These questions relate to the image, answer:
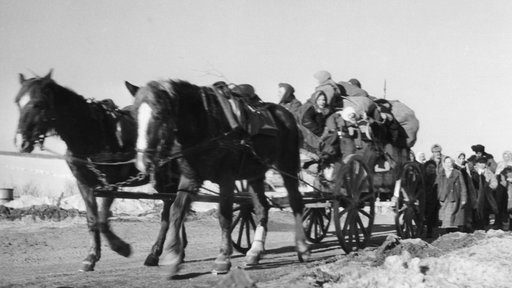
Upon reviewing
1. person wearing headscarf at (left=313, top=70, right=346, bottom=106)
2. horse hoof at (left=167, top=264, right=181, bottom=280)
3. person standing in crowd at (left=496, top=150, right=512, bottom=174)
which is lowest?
horse hoof at (left=167, top=264, right=181, bottom=280)

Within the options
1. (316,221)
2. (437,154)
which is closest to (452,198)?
(437,154)

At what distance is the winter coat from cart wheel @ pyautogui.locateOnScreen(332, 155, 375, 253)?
4151mm

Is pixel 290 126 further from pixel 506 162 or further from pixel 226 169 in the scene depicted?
pixel 506 162

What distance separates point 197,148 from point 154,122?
0.74 m

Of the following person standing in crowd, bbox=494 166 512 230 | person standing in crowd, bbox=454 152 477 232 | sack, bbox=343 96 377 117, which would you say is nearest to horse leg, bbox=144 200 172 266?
sack, bbox=343 96 377 117

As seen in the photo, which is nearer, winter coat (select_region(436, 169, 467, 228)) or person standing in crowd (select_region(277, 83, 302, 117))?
person standing in crowd (select_region(277, 83, 302, 117))

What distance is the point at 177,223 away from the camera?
8703 mm

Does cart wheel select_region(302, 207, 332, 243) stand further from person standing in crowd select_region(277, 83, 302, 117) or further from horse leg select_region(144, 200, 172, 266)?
horse leg select_region(144, 200, 172, 266)

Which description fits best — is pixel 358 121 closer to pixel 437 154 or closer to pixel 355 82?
pixel 355 82

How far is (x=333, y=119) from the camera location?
1252cm

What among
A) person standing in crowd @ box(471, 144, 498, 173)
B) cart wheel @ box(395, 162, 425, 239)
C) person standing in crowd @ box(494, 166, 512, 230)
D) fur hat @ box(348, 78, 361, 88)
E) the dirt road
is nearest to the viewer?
the dirt road

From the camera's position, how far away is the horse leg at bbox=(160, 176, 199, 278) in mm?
8508

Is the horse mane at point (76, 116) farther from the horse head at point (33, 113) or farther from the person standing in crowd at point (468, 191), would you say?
the person standing in crowd at point (468, 191)

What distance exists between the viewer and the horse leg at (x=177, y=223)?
8508 millimetres
